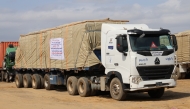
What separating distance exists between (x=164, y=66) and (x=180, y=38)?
1314 centimetres

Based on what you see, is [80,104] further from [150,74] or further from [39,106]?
[150,74]

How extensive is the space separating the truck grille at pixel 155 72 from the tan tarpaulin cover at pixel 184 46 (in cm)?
1194

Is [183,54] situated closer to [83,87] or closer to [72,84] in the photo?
[72,84]

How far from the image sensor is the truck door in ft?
48.8

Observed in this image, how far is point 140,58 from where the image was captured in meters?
13.9

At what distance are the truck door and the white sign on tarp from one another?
12.7ft

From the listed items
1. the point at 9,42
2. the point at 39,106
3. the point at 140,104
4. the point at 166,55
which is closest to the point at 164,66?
the point at 166,55

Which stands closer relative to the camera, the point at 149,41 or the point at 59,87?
the point at 149,41

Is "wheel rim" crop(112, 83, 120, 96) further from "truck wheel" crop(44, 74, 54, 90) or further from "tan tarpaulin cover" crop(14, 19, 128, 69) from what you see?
"truck wheel" crop(44, 74, 54, 90)

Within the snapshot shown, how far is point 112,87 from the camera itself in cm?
1497

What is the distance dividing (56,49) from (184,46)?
11004 mm

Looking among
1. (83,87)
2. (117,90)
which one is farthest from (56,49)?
(117,90)

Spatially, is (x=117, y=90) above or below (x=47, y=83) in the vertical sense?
below

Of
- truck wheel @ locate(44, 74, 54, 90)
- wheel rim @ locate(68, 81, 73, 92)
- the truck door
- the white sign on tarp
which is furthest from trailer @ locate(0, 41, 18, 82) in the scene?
the truck door
